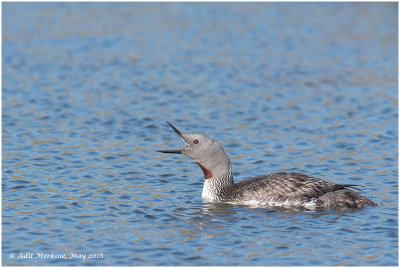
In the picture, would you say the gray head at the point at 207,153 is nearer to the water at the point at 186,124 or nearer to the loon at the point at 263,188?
the loon at the point at 263,188

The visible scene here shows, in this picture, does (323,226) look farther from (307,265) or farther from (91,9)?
(91,9)

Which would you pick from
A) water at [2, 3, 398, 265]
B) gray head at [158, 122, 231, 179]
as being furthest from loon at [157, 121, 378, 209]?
water at [2, 3, 398, 265]

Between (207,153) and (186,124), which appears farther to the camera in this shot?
(186,124)

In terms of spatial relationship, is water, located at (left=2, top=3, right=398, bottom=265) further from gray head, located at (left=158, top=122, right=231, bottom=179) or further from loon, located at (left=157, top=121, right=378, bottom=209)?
gray head, located at (left=158, top=122, right=231, bottom=179)

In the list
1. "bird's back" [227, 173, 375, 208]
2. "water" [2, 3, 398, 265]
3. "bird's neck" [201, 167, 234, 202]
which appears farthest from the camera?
"bird's neck" [201, 167, 234, 202]

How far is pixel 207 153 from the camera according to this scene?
12.0 metres

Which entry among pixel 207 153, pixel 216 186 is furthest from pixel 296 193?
pixel 207 153

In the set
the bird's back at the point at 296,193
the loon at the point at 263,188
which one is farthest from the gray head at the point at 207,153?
the bird's back at the point at 296,193

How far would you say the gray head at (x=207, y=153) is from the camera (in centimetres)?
1191

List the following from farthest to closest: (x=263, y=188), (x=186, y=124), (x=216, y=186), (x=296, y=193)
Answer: (x=186, y=124) < (x=216, y=186) < (x=263, y=188) < (x=296, y=193)

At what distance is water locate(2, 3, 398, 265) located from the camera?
9.80 m

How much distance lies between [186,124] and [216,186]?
464cm

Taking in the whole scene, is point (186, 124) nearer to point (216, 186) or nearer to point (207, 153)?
point (207, 153)

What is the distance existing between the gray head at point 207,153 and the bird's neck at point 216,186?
0.06m
